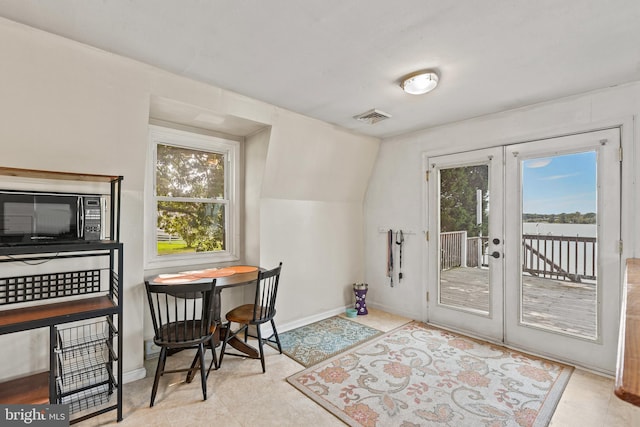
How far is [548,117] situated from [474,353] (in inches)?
93.5

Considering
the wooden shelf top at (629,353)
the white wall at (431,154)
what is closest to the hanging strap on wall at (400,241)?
the white wall at (431,154)

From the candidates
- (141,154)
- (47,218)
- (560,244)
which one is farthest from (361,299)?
(47,218)

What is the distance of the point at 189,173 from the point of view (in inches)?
130

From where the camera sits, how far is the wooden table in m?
2.69

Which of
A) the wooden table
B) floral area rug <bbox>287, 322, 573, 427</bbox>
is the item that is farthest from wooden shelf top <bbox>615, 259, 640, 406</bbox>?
the wooden table

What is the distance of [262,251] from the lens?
11.3 ft

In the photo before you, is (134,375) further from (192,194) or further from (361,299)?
(361,299)

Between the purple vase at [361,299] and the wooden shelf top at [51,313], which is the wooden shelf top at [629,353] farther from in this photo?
the purple vase at [361,299]

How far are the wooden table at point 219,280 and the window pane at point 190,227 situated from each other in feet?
1.06

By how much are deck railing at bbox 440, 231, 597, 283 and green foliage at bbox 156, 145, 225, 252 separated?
2.89 m

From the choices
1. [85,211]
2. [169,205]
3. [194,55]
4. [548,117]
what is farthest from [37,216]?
[548,117]

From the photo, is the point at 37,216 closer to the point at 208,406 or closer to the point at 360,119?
the point at 208,406

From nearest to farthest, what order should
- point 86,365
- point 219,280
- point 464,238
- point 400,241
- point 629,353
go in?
1. point 629,353
2. point 86,365
3. point 219,280
4. point 464,238
5. point 400,241

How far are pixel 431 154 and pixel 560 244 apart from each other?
161 cm
